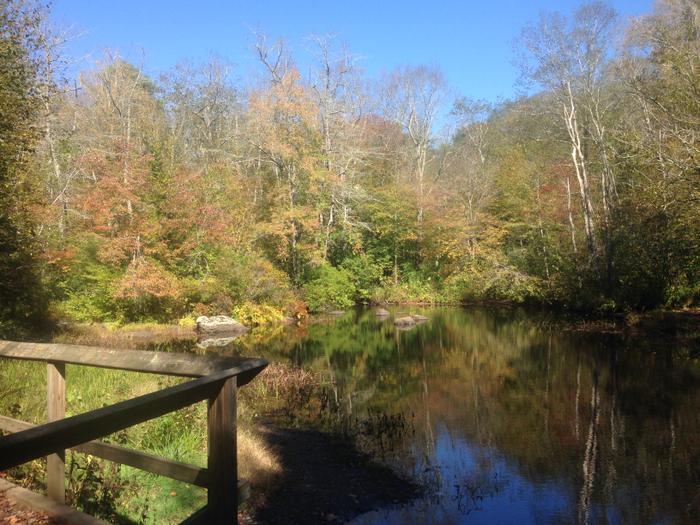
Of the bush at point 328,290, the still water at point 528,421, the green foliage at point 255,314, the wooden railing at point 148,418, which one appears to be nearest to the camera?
the wooden railing at point 148,418

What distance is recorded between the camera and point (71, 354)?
3354 mm

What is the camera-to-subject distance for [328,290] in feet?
98.3

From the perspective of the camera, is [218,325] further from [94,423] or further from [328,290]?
[94,423]

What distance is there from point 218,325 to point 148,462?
19.5m

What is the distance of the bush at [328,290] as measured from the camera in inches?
1153

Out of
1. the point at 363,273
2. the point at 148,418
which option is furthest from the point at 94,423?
the point at 363,273

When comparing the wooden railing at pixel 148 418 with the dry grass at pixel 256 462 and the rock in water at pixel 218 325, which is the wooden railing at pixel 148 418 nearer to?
the dry grass at pixel 256 462

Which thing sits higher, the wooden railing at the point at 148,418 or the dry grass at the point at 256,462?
the wooden railing at the point at 148,418

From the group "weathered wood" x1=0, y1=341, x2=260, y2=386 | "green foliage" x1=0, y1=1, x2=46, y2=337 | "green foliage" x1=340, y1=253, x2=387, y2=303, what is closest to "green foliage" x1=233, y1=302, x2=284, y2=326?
"green foliage" x1=340, y1=253, x2=387, y2=303

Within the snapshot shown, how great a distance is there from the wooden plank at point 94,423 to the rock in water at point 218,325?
2003 centimetres

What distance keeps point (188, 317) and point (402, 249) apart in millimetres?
17347

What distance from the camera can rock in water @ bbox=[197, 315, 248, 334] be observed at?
2189 cm

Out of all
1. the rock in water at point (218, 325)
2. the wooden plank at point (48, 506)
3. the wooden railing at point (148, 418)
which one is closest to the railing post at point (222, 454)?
the wooden railing at point (148, 418)

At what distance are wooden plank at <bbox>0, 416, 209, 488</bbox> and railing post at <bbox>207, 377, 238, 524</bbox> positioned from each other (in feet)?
0.31
